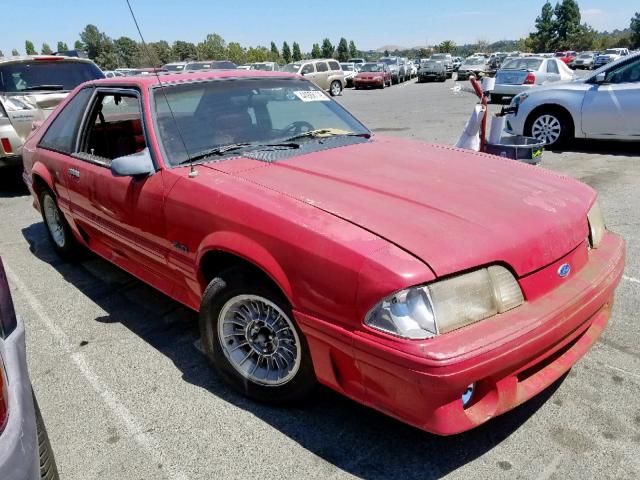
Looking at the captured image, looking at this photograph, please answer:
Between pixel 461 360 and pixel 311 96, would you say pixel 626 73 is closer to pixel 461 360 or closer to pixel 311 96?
pixel 311 96

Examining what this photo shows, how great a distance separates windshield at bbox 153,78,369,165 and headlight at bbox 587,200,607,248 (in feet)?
5.38

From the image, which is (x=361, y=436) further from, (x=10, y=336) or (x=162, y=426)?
(x=10, y=336)

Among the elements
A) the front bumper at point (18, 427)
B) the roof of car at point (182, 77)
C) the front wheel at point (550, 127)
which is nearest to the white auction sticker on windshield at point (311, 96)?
the roof of car at point (182, 77)

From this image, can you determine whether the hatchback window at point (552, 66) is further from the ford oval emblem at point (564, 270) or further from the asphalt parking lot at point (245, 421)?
the ford oval emblem at point (564, 270)

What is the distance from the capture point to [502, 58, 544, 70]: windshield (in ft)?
54.2

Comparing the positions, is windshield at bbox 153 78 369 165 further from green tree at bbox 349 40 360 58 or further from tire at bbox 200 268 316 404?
green tree at bbox 349 40 360 58

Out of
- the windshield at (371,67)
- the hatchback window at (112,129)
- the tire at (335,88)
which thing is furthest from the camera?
the windshield at (371,67)

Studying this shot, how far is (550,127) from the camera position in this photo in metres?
8.61

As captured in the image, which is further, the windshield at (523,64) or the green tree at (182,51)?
the green tree at (182,51)

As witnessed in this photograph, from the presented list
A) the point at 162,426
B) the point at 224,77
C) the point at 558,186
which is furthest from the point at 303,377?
the point at 224,77

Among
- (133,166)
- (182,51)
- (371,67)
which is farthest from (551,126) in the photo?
(182,51)

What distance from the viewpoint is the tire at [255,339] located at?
2.37 m

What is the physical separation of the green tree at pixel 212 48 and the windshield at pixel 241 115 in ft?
168

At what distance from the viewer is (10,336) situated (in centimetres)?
180
